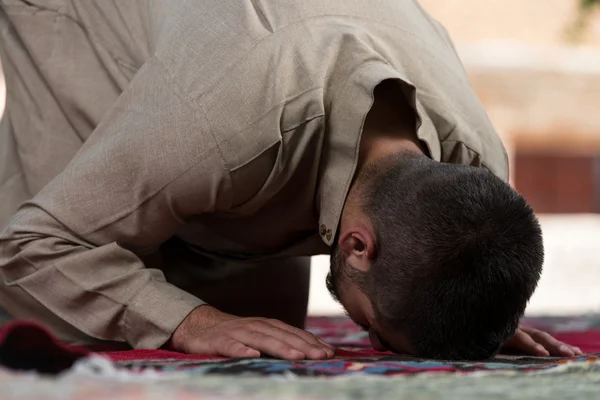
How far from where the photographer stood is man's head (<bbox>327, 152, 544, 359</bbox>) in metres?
1.83

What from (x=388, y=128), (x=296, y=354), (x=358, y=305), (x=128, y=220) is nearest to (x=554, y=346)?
(x=358, y=305)

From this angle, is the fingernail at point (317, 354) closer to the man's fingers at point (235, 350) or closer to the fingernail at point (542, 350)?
the man's fingers at point (235, 350)

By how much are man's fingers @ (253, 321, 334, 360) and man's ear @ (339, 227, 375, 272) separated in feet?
0.67

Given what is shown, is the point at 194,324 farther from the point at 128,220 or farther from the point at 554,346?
the point at 554,346

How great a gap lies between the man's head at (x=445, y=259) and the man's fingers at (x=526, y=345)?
33 cm

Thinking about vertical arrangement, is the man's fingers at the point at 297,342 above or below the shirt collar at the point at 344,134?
below

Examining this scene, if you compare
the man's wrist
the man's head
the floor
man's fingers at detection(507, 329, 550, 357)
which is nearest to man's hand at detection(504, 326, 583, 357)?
man's fingers at detection(507, 329, 550, 357)

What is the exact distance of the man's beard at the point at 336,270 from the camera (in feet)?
6.75

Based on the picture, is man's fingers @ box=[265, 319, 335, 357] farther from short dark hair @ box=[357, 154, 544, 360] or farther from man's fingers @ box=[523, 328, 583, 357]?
man's fingers @ box=[523, 328, 583, 357]

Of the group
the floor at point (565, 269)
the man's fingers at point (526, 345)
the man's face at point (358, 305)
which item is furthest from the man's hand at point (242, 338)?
the floor at point (565, 269)

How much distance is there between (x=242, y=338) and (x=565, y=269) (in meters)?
5.95

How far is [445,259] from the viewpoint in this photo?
6.03ft

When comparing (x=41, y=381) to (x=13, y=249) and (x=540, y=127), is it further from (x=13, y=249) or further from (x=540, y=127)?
(x=540, y=127)

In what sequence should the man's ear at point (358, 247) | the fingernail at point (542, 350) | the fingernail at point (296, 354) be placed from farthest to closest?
the fingernail at point (542, 350)
the man's ear at point (358, 247)
the fingernail at point (296, 354)
